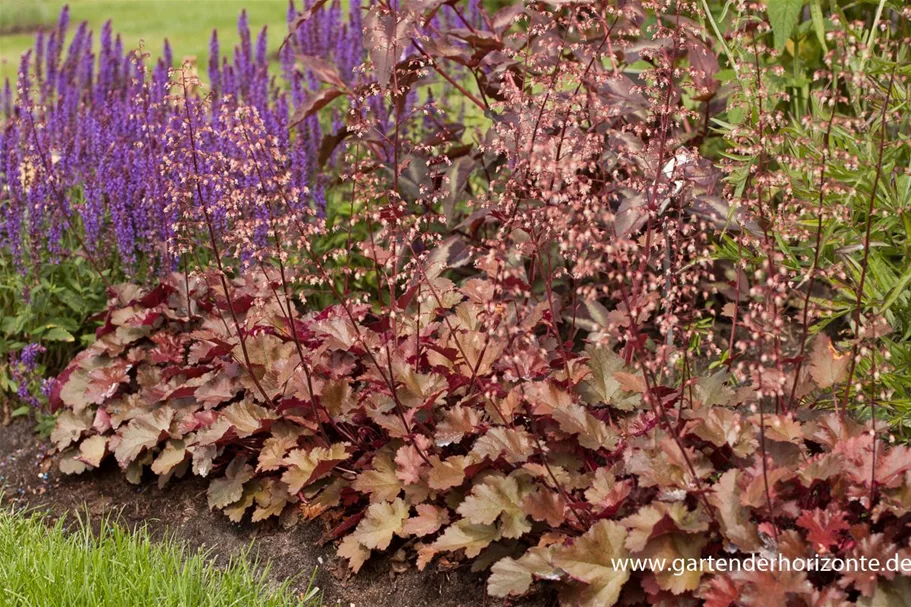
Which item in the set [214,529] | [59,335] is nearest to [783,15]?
[214,529]

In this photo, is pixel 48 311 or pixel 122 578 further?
pixel 48 311

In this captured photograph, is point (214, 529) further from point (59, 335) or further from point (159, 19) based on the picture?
point (159, 19)

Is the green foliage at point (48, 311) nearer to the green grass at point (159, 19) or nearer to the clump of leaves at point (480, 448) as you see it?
Answer: the clump of leaves at point (480, 448)

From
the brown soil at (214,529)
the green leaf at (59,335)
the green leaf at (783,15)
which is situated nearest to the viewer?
the brown soil at (214,529)

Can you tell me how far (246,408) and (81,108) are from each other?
2.50m

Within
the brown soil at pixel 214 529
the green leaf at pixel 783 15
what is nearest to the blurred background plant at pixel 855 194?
the green leaf at pixel 783 15

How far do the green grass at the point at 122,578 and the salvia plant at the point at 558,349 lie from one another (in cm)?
28

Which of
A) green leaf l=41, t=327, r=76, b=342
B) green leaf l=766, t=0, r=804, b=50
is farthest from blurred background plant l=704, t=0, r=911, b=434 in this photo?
green leaf l=41, t=327, r=76, b=342

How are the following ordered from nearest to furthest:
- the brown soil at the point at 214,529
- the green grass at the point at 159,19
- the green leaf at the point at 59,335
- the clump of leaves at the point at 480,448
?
1. the clump of leaves at the point at 480,448
2. the brown soil at the point at 214,529
3. the green leaf at the point at 59,335
4. the green grass at the point at 159,19

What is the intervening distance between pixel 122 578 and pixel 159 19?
41.8ft

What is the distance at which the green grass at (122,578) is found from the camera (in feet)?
9.82

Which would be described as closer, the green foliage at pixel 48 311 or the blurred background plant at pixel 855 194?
the blurred background plant at pixel 855 194

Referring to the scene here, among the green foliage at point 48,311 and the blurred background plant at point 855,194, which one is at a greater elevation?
the blurred background plant at point 855,194

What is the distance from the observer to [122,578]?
3.08m
